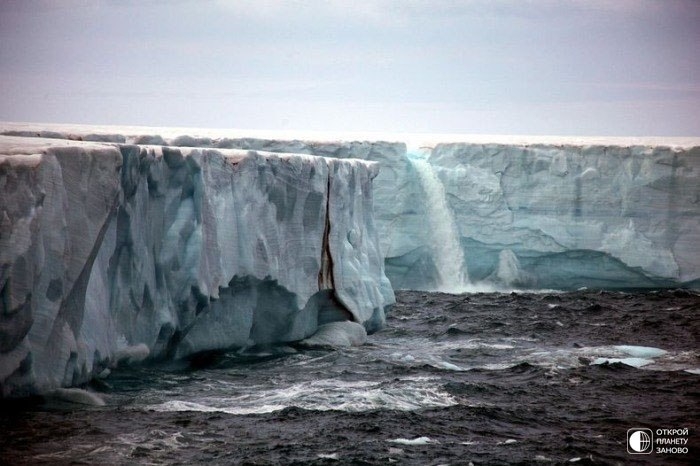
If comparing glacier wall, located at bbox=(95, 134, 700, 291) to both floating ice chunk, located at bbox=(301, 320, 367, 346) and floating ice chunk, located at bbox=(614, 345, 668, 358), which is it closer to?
floating ice chunk, located at bbox=(614, 345, 668, 358)

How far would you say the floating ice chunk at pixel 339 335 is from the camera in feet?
41.6

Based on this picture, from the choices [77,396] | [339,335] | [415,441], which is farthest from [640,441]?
[339,335]

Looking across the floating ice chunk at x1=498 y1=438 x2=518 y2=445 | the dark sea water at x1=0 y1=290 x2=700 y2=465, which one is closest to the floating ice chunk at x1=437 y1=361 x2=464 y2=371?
the dark sea water at x1=0 y1=290 x2=700 y2=465

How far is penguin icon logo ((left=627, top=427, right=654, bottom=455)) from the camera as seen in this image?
8148mm

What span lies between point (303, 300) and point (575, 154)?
31.5ft

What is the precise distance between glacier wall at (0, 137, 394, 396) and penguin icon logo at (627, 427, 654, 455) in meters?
4.30

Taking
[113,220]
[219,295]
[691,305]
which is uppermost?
[113,220]

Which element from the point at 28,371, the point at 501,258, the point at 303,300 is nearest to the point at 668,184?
the point at 501,258

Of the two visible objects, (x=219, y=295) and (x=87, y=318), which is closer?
(x=87, y=318)

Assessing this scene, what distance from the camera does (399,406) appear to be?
9484mm

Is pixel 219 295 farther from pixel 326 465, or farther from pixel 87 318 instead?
pixel 326 465

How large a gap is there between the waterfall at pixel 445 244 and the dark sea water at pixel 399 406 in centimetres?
519

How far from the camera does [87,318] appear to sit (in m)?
8.55

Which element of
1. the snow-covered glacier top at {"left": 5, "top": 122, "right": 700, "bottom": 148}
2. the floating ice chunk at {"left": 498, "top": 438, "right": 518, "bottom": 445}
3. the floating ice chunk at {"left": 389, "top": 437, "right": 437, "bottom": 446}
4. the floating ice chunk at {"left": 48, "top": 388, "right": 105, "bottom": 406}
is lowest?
the floating ice chunk at {"left": 498, "top": 438, "right": 518, "bottom": 445}
